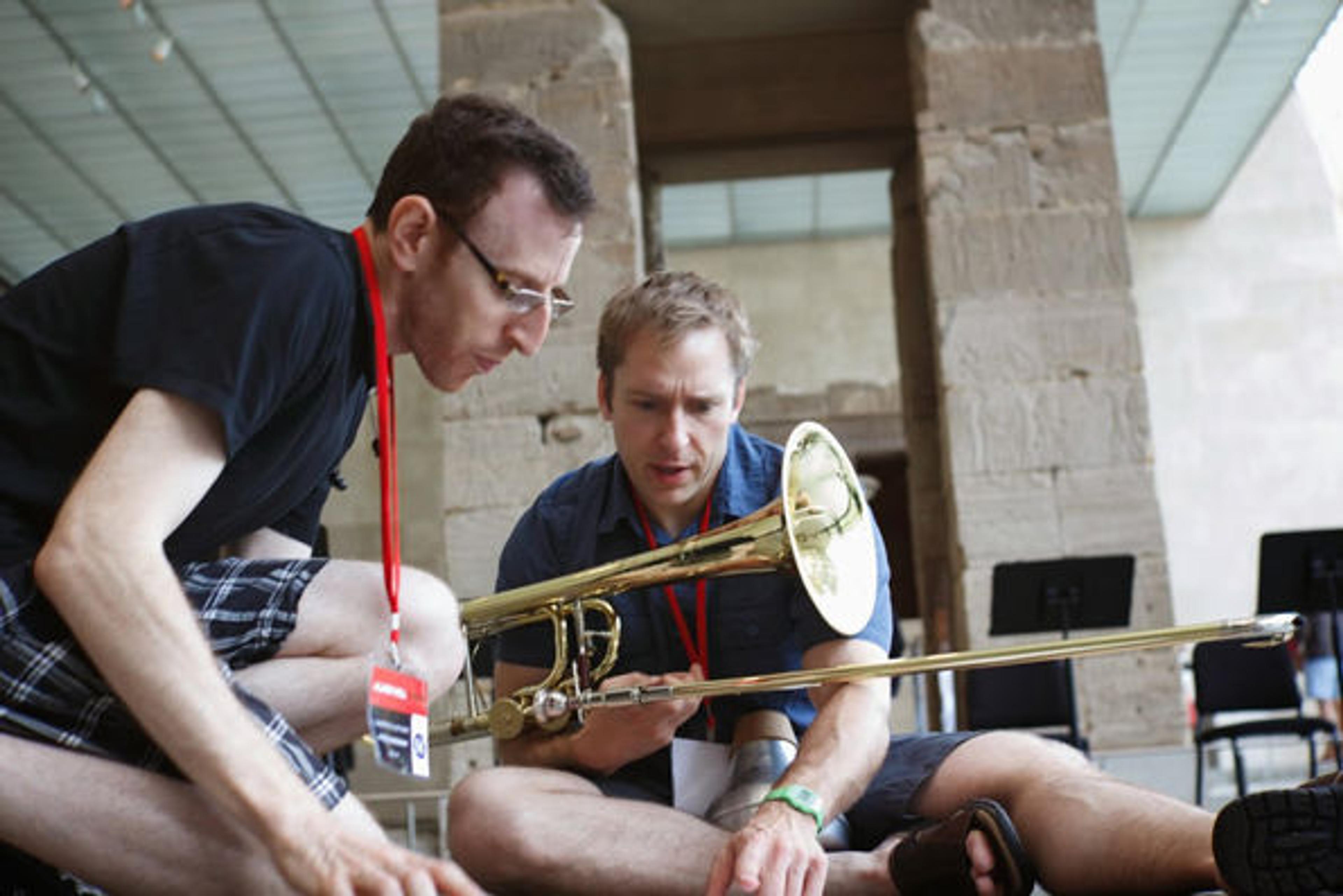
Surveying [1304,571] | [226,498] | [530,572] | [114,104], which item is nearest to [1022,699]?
[1304,571]

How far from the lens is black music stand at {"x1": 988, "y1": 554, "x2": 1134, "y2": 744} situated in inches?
281

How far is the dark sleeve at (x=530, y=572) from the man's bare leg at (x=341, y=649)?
1.88 feet

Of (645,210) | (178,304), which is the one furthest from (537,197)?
(645,210)

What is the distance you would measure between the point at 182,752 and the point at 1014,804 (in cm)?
153

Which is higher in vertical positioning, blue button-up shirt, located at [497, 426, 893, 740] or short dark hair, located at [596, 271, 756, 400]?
short dark hair, located at [596, 271, 756, 400]

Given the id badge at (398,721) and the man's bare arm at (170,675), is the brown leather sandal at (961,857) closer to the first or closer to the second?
the id badge at (398,721)

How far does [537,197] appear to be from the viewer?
7.59 feet

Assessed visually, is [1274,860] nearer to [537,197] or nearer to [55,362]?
[537,197]

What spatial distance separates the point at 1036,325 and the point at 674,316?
5388 millimetres

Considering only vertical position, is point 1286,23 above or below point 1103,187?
above

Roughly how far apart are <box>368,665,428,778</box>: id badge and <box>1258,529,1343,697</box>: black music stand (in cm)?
534

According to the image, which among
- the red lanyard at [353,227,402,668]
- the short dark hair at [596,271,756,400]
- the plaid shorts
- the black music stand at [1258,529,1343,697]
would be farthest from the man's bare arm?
the black music stand at [1258,529,1343,697]

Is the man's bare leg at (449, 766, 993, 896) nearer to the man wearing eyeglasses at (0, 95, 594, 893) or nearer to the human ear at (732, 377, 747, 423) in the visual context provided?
the man wearing eyeglasses at (0, 95, 594, 893)

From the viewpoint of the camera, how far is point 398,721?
6.88 ft
